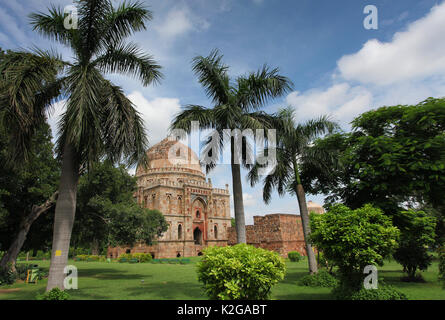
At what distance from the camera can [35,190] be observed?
12.6 meters

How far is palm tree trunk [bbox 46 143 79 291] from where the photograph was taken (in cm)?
656

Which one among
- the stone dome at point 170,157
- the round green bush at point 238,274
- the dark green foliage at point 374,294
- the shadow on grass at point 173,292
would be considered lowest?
the shadow on grass at point 173,292

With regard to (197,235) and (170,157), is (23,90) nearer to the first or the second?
(197,235)

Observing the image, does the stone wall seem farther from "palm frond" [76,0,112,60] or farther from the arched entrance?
"palm frond" [76,0,112,60]

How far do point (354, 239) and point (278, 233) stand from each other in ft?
75.5

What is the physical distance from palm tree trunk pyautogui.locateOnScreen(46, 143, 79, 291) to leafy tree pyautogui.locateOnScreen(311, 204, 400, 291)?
6.14 meters

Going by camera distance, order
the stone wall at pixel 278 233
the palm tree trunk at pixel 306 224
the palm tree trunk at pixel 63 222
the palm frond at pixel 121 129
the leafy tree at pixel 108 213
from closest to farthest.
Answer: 1. the palm tree trunk at pixel 63 222
2. the palm frond at pixel 121 129
3. the palm tree trunk at pixel 306 224
4. the leafy tree at pixel 108 213
5. the stone wall at pixel 278 233

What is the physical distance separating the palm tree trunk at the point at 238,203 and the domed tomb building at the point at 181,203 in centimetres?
2487

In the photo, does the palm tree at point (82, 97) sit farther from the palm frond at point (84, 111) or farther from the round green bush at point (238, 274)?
the round green bush at point (238, 274)

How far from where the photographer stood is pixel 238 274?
5273 millimetres

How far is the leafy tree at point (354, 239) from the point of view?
21.2 feet

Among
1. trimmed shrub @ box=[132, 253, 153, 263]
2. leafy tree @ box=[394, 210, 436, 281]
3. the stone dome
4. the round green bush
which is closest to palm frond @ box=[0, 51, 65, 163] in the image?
the round green bush

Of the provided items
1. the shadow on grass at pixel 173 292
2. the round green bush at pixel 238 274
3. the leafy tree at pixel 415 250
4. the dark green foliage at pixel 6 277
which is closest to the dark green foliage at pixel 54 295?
the shadow on grass at pixel 173 292
